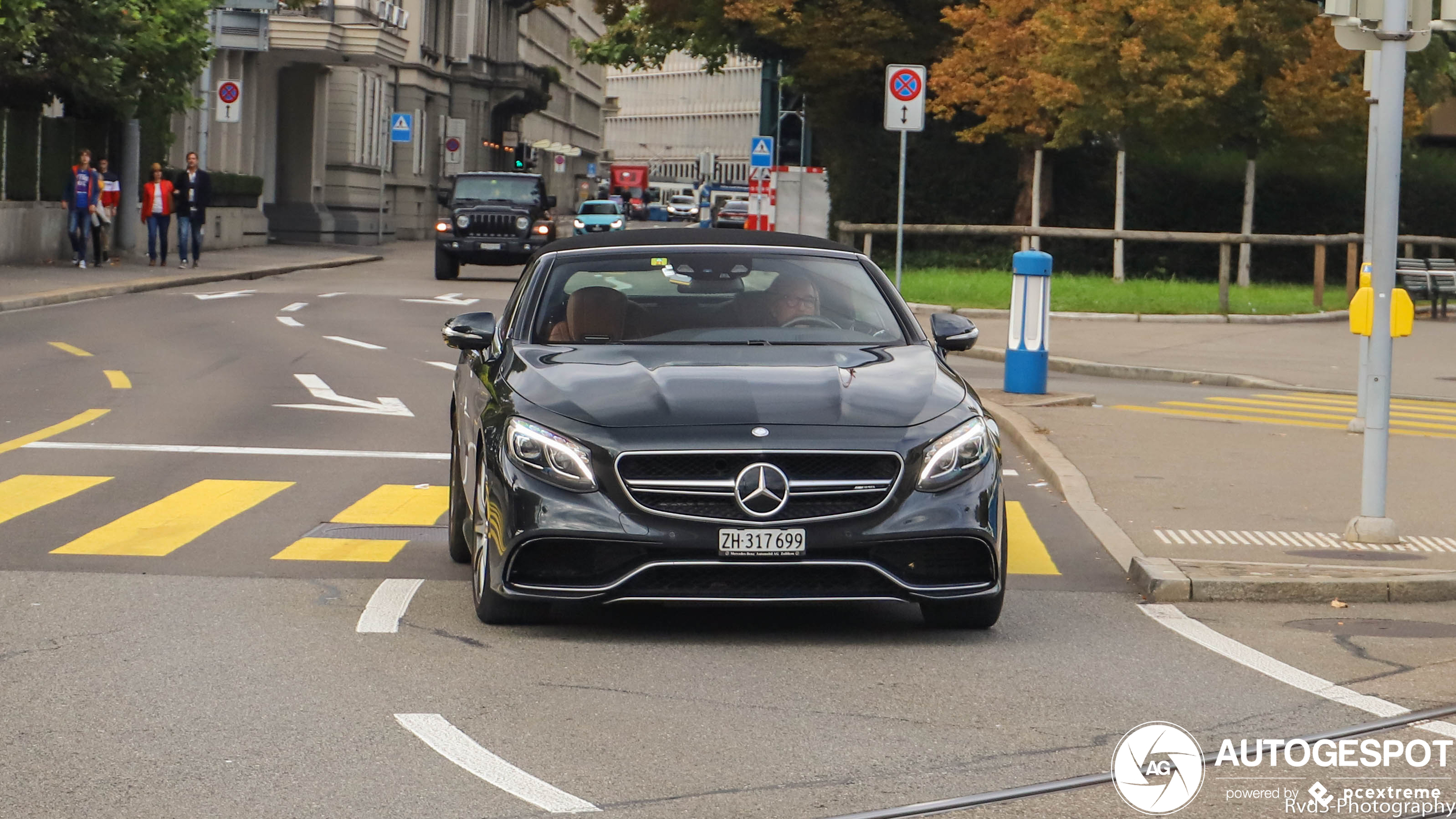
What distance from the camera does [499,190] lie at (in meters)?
40.2

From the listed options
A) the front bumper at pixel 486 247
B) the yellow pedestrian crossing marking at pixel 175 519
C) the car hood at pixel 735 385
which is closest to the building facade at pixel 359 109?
the front bumper at pixel 486 247

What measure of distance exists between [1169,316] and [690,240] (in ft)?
60.8

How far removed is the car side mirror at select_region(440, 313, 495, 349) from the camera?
8594mm

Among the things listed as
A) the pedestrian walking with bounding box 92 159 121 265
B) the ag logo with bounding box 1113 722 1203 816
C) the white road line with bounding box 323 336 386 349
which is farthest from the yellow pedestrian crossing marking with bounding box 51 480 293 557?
the pedestrian walking with bounding box 92 159 121 265

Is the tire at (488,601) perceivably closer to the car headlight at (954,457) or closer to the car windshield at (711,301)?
the car windshield at (711,301)

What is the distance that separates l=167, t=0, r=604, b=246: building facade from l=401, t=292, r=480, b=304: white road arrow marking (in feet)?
34.0

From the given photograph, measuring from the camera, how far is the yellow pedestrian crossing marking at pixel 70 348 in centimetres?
1962

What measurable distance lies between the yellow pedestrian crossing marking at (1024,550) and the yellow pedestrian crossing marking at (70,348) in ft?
36.9

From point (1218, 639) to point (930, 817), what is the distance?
116 inches

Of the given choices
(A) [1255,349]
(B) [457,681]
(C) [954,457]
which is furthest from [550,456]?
(A) [1255,349]

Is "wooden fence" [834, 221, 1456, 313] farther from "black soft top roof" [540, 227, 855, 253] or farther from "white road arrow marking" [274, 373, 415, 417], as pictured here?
"black soft top roof" [540, 227, 855, 253]

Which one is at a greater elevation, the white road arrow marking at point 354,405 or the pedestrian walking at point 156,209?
the pedestrian walking at point 156,209

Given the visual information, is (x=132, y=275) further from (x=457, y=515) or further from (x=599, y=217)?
(x=599, y=217)

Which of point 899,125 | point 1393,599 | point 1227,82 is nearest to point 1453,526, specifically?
point 1393,599
